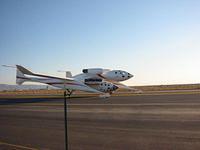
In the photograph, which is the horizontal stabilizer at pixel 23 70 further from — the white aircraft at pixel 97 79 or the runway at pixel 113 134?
the runway at pixel 113 134

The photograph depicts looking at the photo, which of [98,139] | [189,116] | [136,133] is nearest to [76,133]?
[98,139]

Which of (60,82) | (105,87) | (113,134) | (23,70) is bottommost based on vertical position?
(113,134)

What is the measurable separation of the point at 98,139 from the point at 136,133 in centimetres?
180

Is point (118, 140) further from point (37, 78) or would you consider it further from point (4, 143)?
point (37, 78)

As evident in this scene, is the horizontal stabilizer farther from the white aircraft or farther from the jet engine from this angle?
the jet engine

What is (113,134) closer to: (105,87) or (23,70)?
(105,87)

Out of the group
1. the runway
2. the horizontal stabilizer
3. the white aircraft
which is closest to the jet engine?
the white aircraft

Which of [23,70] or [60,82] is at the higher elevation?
[23,70]

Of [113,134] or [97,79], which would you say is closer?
[113,134]

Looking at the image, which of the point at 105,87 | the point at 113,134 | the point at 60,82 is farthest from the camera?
the point at 105,87

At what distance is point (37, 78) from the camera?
4059 centimetres

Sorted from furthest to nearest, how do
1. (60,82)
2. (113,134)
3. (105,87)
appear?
(105,87)
(60,82)
(113,134)

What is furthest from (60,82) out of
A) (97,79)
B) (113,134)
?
(113,134)

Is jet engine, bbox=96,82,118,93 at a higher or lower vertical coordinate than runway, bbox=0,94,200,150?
higher
